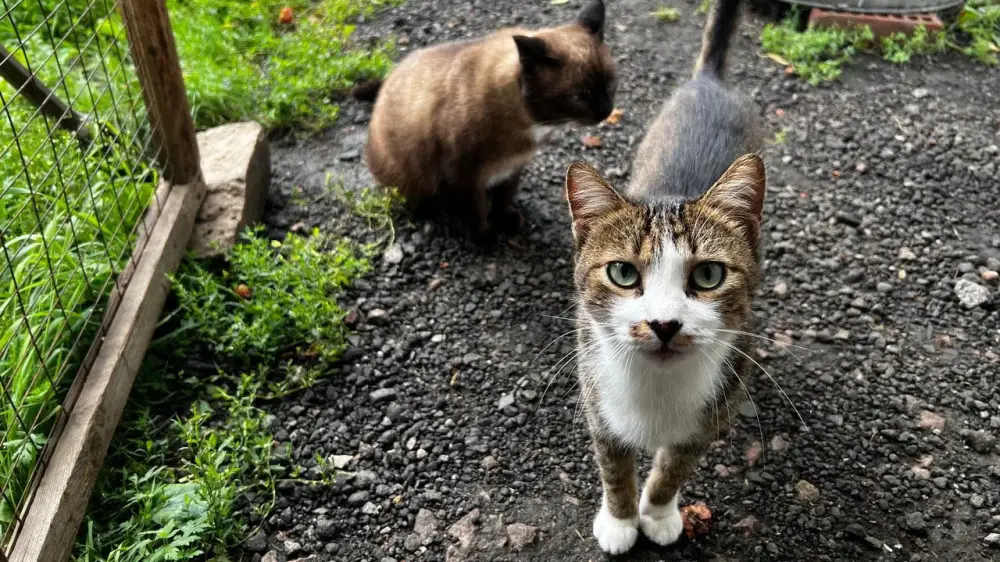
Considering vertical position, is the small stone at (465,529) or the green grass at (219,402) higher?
the green grass at (219,402)

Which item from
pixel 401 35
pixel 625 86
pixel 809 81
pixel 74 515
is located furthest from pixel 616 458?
pixel 401 35

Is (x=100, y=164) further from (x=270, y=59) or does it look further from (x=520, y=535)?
(x=520, y=535)

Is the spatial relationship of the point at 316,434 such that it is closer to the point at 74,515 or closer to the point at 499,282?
the point at 74,515

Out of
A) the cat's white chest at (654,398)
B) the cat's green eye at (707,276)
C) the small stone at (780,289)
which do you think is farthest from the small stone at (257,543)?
the small stone at (780,289)

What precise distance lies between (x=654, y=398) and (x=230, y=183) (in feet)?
8.09

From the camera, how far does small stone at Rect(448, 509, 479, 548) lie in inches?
108

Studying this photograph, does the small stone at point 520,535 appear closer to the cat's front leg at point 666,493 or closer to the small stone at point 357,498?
the cat's front leg at point 666,493

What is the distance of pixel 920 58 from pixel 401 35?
133 inches

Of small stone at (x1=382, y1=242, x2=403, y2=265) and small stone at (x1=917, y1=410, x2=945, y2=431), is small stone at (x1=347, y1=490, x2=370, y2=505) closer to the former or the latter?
small stone at (x1=382, y1=242, x2=403, y2=265)

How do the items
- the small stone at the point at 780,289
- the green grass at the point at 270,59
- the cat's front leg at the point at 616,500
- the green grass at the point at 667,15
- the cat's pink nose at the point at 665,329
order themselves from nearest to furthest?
1. the cat's pink nose at the point at 665,329
2. the cat's front leg at the point at 616,500
3. the small stone at the point at 780,289
4. the green grass at the point at 270,59
5. the green grass at the point at 667,15

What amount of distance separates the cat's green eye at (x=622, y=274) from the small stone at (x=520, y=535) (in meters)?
1.02

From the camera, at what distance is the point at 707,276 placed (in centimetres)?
220

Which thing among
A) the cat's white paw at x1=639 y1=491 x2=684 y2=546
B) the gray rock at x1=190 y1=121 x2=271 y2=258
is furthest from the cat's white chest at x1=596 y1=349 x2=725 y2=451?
the gray rock at x1=190 y1=121 x2=271 y2=258

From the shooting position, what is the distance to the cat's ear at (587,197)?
2303 millimetres
